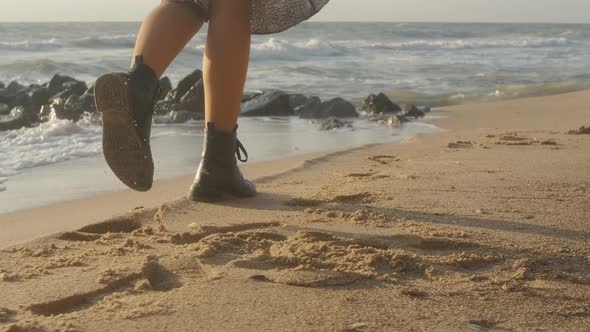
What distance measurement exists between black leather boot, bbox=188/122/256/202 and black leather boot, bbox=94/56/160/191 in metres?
0.36

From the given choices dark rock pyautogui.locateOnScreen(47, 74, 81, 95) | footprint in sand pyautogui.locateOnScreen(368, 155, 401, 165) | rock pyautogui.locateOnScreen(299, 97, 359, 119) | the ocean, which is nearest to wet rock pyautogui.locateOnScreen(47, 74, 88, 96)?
dark rock pyautogui.locateOnScreen(47, 74, 81, 95)

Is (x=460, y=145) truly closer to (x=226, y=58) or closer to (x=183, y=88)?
(x=226, y=58)

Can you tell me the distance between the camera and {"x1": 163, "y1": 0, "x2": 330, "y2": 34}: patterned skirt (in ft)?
8.46

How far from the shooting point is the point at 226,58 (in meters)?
2.50

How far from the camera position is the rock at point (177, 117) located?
6656 millimetres

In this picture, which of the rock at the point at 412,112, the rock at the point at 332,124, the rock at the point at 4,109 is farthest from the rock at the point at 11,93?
the rock at the point at 412,112

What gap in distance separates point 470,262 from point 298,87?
8439mm

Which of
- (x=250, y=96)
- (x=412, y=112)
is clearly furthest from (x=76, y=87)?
(x=412, y=112)

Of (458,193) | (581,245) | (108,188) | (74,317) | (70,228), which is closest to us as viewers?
(74,317)

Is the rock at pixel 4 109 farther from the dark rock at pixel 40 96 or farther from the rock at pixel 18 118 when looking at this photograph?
the dark rock at pixel 40 96

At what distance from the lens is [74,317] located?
4.96ft

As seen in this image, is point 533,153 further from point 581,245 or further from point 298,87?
point 298,87

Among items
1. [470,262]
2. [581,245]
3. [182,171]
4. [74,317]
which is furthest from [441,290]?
[182,171]

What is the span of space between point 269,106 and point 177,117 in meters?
0.87
